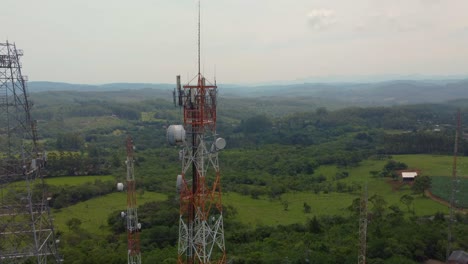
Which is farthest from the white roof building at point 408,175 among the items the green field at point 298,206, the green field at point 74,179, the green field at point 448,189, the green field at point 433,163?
the green field at point 74,179

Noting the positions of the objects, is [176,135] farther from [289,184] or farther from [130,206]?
[289,184]

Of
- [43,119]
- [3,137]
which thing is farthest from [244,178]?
[43,119]

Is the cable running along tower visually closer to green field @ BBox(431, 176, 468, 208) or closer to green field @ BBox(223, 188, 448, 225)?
green field @ BBox(223, 188, 448, 225)

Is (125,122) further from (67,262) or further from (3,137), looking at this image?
(3,137)

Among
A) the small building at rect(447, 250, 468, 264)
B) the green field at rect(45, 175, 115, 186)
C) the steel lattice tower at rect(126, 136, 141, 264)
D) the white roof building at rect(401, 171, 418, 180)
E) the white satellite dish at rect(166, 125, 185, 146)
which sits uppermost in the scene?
the white satellite dish at rect(166, 125, 185, 146)

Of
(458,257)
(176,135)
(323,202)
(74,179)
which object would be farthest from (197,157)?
(74,179)

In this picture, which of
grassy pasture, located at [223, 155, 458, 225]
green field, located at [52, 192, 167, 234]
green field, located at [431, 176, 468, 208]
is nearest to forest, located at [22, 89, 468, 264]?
grassy pasture, located at [223, 155, 458, 225]

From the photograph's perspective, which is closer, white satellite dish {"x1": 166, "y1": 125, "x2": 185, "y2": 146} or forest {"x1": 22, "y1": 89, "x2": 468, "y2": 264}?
white satellite dish {"x1": 166, "y1": 125, "x2": 185, "y2": 146}
